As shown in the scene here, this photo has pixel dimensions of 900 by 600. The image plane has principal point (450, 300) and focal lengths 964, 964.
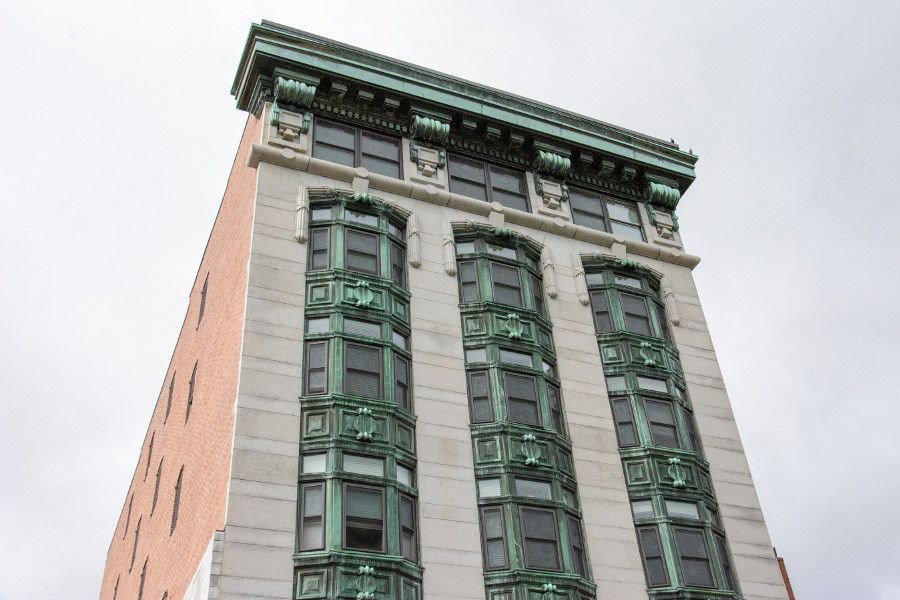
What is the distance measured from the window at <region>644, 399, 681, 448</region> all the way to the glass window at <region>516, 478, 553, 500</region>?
172 inches

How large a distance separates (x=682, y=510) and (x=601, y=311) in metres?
7.24

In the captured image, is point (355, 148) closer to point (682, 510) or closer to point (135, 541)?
point (682, 510)

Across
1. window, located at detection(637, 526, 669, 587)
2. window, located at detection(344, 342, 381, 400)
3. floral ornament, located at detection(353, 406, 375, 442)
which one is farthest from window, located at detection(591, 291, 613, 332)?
floral ornament, located at detection(353, 406, 375, 442)

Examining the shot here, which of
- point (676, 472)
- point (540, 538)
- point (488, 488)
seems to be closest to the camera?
point (540, 538)

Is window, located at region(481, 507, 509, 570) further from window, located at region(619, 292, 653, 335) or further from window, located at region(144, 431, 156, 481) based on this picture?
window, located at region(144, 431, 156, 481)

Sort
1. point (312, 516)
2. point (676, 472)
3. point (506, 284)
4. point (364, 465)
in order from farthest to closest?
point (506, 284) → point (676, 472) → point (364, 465) → point (312, 516)

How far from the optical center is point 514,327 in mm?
28469

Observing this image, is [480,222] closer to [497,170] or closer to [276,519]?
[497,170]

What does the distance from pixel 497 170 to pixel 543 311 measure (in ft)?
20.7

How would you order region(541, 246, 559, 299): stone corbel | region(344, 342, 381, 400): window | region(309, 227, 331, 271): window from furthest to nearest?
region(541, 246, 559, 299): stone corbel < region(309, 227, 331, 271): window < region(344, 342, 381, 400): window

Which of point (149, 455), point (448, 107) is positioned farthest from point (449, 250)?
point (149, 455)

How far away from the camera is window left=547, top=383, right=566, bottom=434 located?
27.3 m

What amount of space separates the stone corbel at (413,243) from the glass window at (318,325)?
3984 mm

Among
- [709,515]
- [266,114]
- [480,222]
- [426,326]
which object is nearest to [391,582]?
[426,326]
